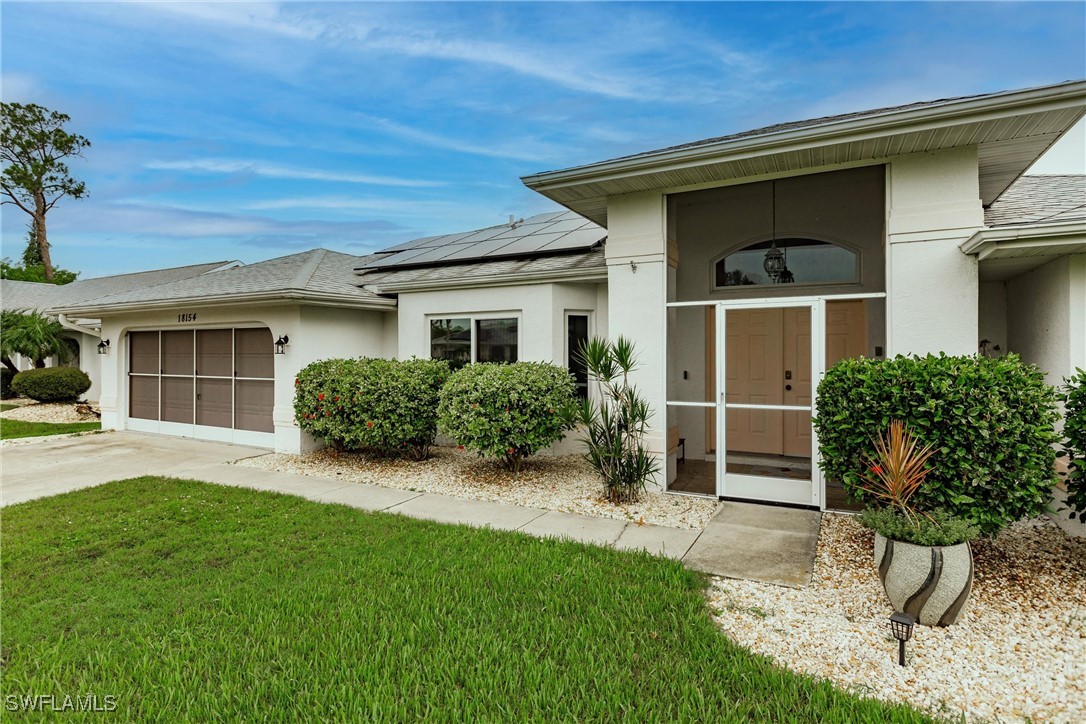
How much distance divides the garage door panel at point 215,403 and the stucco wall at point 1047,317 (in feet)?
41.8

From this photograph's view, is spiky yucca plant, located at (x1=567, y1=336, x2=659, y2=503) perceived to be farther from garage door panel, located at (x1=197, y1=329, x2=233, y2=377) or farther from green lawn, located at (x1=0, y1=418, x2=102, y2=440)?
green lawn, located at (x1=0, y1=418, x2=102, y2=440)

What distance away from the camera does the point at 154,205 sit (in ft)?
82.7

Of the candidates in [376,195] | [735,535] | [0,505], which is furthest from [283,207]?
[735,535]

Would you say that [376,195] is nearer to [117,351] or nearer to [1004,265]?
[117,351]

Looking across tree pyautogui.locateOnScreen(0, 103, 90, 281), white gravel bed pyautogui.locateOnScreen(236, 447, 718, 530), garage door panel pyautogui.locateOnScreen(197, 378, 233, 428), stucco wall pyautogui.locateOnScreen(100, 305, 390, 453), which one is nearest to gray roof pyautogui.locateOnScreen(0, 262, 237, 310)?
stucco wall pyautogui.locateOnScreen(100, 305, 390, 453)

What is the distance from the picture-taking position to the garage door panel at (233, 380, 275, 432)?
10133 mm

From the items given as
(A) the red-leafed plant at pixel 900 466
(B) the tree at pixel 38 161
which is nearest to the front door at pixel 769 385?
(A) the red-leafed plant at pixel 900 466

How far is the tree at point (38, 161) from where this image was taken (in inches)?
1190

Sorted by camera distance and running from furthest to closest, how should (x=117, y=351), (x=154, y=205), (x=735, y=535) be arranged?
(x=154, y=205)
(x=117, y=351)
(x=735, y=535)

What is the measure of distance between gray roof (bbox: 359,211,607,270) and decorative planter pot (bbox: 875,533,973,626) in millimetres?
7089

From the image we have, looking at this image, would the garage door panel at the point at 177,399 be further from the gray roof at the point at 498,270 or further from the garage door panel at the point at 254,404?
the gray roof at the point at 498,270

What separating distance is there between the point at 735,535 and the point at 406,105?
1261 centimetres

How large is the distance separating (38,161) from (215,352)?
32.9m

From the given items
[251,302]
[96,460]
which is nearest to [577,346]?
[251,302]
